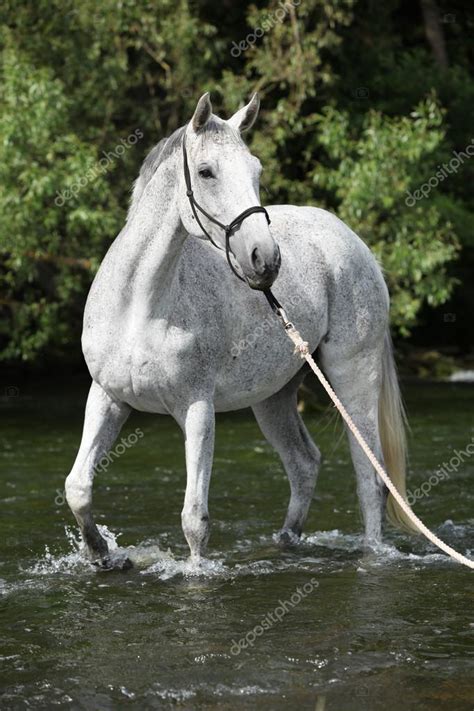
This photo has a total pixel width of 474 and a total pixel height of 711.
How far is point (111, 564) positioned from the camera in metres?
6.77

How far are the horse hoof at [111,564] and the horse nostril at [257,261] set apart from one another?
221 cm

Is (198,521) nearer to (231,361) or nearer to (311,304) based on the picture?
(231,361)

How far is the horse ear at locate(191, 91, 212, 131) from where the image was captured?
5.73 meters

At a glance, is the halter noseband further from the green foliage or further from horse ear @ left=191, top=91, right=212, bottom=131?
the green foliage

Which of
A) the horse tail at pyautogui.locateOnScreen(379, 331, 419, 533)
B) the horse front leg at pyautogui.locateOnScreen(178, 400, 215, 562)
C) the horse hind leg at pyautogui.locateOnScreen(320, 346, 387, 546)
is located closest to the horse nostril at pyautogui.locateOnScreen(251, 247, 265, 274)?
the horse front leg at pyautogui.locateOnScreen(178, 400, 215, 562)

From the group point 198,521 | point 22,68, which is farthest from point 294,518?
point 22,68

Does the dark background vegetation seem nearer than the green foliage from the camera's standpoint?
Yes

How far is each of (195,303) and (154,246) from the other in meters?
0.41

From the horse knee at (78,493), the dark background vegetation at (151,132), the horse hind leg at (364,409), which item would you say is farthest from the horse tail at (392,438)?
the dark background vegetation at (151,132)

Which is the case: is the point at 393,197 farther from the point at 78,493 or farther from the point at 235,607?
the point at 235,607

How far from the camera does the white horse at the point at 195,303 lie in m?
5.79

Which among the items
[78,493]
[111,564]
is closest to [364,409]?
[111,564]

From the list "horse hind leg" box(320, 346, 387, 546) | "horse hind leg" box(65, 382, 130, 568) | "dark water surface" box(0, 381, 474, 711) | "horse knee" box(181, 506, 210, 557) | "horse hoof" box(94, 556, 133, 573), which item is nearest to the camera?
"dark water surface" box(0, 381, 474, 711)

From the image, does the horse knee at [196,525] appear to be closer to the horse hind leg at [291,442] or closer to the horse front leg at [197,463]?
the horse front leg at [197,463]
